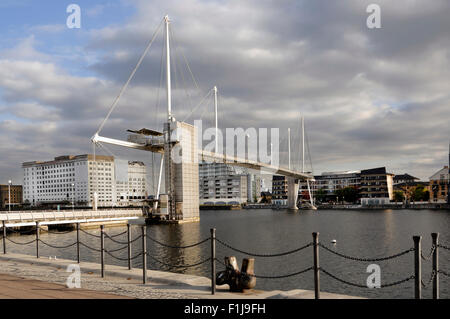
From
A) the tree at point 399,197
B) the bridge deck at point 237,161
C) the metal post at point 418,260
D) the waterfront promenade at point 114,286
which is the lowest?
the tree at point 399,197

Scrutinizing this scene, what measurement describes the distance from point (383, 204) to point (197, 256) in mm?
128775

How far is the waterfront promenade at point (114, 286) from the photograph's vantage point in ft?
27.6

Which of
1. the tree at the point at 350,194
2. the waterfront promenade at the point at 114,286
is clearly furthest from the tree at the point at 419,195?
the waterfront promenade at the point at 114,286

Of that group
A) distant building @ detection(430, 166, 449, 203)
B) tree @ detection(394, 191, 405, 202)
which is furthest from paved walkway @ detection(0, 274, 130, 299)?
distant building @ detection(430, 166, 449, 203)

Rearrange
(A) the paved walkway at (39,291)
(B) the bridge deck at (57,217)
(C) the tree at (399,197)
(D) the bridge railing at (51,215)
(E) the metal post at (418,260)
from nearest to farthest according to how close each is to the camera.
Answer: (E) the metal post at (418,260)
(A) the paved walkway at (39,291)
(B) the bridge deck at (57,217)
(D) the bridge railing at (51,215)
(C) the tree at (399,197)

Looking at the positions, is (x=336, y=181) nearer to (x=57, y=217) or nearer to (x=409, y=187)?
(x=409, y=187)

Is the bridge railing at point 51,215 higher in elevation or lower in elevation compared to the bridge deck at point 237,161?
lower

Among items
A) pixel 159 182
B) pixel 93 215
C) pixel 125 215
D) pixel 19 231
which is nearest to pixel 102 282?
pixel 19 231

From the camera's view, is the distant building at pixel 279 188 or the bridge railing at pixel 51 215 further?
the distant building at pixel 279 188

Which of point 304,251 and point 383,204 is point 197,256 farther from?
point 383,204

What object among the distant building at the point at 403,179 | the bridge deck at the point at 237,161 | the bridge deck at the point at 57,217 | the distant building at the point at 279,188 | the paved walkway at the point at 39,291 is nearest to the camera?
the paved walkway at the point at 39,291

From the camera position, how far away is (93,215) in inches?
2216

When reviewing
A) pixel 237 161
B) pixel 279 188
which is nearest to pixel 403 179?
pixel 279 188

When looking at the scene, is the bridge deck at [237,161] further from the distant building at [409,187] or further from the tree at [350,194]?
the distant building at [409,187]
